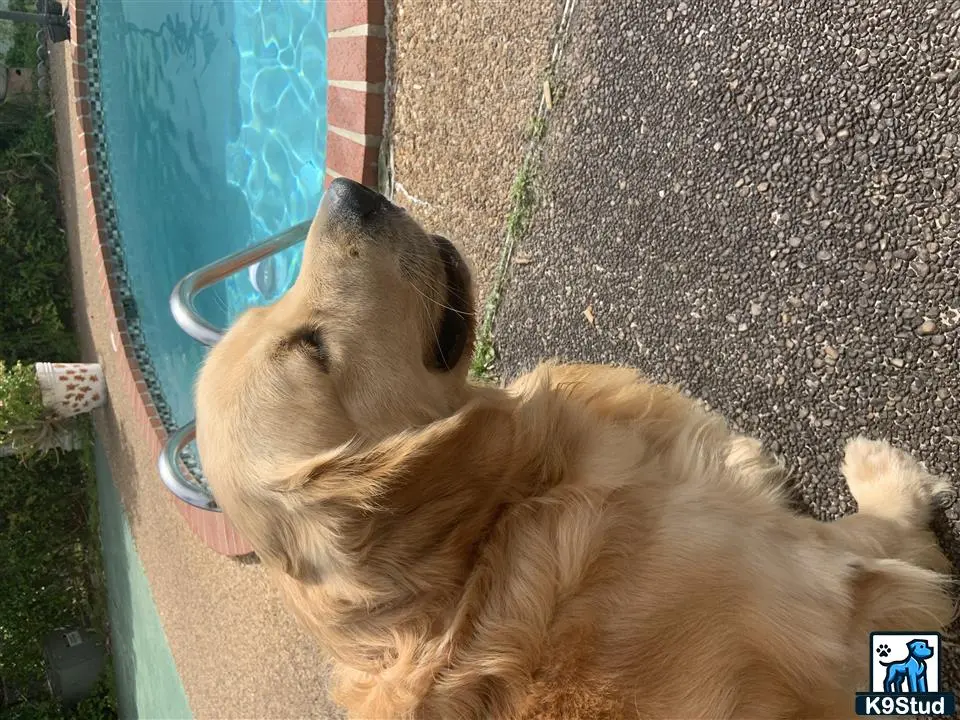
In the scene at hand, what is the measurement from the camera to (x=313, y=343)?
74.0 inches

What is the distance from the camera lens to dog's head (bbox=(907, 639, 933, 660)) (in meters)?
1.85

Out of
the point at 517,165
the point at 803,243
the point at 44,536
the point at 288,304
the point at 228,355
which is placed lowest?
the point at 44,536

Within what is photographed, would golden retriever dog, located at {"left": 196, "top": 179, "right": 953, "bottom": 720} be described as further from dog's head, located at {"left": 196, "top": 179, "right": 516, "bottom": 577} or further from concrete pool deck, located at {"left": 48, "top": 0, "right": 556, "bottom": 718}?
concrete pool deck, located at {"left": 48, "top": 0, "right": 556, "bottom": 718}

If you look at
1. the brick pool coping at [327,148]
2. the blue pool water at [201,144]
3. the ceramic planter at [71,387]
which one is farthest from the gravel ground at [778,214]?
the ceramic planter at [71,387]

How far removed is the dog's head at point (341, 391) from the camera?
65.2 inches

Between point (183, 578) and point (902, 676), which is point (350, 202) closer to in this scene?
point (902, 676)

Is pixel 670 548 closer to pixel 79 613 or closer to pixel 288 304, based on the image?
pixel 288 304

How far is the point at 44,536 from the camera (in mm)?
8688

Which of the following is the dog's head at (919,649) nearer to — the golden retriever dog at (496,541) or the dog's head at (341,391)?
the golden retriever dog at (496,541)

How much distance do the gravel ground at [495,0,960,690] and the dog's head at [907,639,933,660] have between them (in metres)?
0.24

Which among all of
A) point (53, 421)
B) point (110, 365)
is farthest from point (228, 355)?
point (53, 421)

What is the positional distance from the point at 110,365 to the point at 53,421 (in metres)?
1.21

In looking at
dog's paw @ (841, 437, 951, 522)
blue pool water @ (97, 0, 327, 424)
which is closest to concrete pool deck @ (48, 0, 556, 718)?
blue pool water @ (97, 0, 327, 424)

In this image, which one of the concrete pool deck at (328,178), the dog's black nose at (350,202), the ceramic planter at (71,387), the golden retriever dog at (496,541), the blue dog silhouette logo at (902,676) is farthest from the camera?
the ceramic planter at (71,387)
